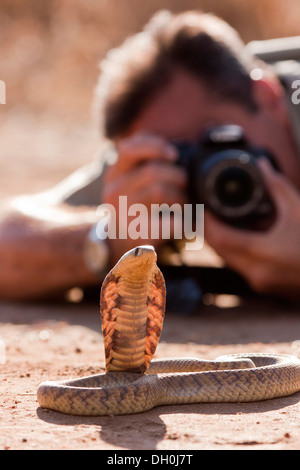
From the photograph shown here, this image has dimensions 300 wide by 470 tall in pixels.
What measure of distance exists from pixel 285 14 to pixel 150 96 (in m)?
18.6

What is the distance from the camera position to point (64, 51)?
866 inches

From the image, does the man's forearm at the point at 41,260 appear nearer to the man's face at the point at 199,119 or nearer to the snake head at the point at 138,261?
the man's face at the point at 199,119

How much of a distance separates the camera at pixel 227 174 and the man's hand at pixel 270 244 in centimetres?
7

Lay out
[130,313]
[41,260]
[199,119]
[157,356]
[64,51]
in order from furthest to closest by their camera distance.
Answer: [64,51]
[41,260]
[199,119]
[157,356]
[130,313]

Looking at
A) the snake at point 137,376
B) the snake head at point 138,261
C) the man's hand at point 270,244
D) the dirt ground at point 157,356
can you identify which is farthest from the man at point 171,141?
the snake head at point 138,261

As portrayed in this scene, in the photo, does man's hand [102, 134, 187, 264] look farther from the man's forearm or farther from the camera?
the man's forearm

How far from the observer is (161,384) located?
106 inches

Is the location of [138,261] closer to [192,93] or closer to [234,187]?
[234,187]

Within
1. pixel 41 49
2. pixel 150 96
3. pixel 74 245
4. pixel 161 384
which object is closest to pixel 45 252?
pixel 74 245

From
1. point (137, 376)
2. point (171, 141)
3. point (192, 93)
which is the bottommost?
point (137, 376)

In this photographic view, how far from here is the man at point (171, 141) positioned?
4816mm

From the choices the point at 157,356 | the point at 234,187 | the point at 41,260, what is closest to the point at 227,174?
the point at 234,187

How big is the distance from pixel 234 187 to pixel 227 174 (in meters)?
0.09

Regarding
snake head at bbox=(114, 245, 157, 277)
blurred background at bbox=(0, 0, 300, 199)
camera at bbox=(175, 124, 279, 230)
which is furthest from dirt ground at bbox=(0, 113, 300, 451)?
blurred background at bbox=(0, 0, 300, 199)
